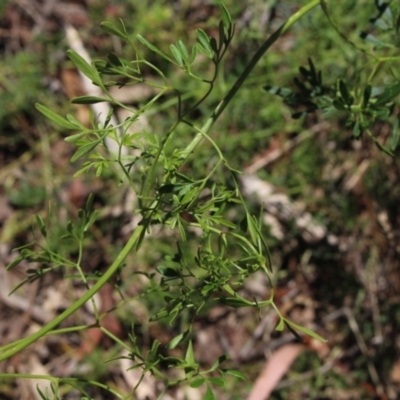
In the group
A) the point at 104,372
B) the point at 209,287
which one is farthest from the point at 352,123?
the point at 104,372

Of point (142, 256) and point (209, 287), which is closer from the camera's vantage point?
point (209, 287)

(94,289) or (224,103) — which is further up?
(224,103)

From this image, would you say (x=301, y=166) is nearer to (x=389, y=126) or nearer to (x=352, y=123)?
(x=389, y=126)

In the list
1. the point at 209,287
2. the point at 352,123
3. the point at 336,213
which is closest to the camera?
the point at 209,287

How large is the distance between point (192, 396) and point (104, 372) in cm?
41

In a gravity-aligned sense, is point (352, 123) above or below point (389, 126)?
above

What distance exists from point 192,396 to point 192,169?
100 centimetres

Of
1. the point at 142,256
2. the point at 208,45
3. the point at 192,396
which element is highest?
the point at 208,45

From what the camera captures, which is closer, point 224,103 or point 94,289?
point 94,289

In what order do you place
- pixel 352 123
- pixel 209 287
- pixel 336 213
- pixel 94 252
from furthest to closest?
pixel 94 252, pixel 336 213, pixel 352 123, pixel 209 287

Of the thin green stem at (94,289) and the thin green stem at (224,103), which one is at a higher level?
the thin green stem at (224,103)

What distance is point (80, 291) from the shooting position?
138 inches

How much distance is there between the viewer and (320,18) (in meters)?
3.08

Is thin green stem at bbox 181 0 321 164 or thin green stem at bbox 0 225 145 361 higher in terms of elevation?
thin green stem at bbox 181 0 321 164
